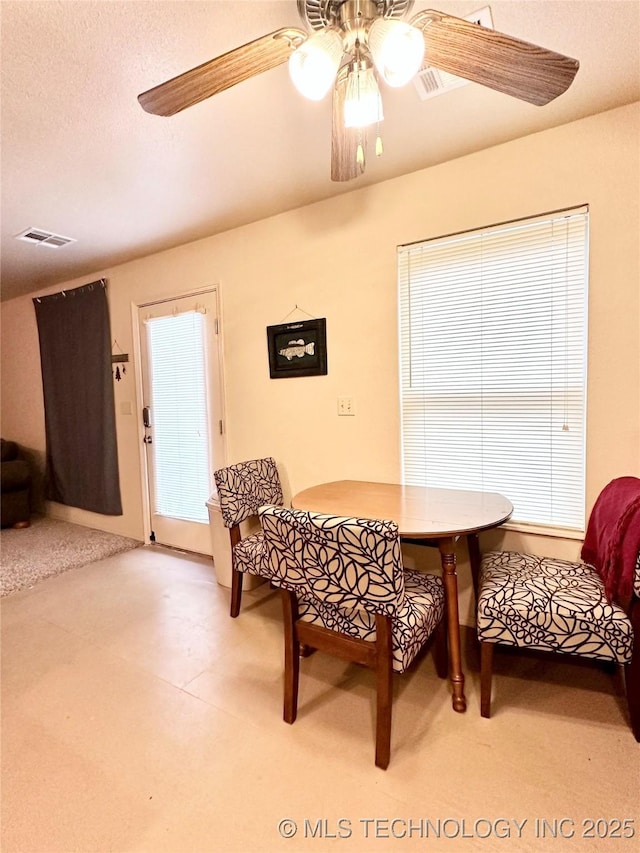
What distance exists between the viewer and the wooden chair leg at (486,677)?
5.11ft

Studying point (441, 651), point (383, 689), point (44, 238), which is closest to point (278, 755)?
point (383, 689)

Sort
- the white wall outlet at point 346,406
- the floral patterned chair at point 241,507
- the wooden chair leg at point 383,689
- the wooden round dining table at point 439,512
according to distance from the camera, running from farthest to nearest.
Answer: the white wall outlet at point 346,406, the floral patterned chair at point 241,507, the wooden round dining table at point 439,512, the wooden chair leg at point 383,689

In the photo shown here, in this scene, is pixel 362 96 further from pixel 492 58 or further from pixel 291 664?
pixel 291 664

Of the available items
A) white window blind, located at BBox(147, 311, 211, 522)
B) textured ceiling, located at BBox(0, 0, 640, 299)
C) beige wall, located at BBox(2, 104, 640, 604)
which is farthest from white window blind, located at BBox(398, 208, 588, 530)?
white window blind, located at BBox(147, 311, 211, 522)

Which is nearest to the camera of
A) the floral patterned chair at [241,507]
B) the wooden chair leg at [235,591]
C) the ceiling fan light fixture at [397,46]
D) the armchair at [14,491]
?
the ceiling fan light fixture at [397,46]

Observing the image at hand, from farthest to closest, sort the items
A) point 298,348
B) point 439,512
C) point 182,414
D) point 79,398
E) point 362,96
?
point 79,398 < point 182,414 < point 298,348 < point 439,512 < point 362,96

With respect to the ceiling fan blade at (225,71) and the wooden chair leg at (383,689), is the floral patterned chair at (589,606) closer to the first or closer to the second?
the wooden chair leg at (383,689)

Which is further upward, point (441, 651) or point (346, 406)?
point (346, 406)

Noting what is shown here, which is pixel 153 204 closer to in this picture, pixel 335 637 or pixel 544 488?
pixel 335 637

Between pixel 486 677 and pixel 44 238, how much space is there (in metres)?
3.73

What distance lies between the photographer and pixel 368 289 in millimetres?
2389

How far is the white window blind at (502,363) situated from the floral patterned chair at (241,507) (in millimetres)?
940

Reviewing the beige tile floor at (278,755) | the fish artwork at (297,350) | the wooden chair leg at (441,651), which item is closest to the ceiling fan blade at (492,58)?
the fish artwork at (297,350)

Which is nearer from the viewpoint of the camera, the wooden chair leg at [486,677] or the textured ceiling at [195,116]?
the textured ceiling at [195,116]
